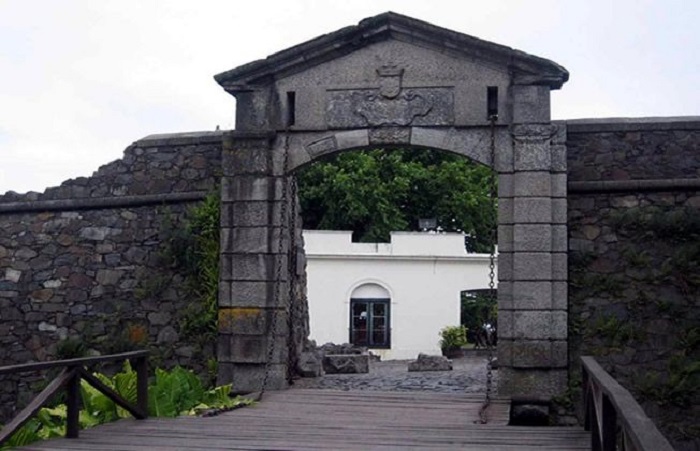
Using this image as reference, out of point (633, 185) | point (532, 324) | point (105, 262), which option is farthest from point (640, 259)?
point (105, 262)

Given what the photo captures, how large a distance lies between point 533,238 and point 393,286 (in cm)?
1363

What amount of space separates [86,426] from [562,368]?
15.0ft

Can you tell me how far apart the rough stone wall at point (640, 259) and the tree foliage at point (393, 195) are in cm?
1728

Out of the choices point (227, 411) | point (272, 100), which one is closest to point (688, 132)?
point (272, 100)

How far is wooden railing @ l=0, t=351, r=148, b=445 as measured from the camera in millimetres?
6871

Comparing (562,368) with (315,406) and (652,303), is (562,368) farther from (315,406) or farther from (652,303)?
(315,406)

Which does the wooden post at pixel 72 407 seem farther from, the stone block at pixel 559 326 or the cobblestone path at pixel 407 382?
the stone block at pixel 559 326

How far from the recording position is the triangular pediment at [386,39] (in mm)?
10500

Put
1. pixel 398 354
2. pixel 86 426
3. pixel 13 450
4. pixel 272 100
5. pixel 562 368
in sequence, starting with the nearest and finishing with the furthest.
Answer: pixel 13 450, pixel 86 426, pixel 562 368, pixel 272 100, pixel 398 354

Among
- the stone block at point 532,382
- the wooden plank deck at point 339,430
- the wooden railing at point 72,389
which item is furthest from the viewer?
the stone block at point 532,382

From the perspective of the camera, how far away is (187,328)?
11227 millimetres

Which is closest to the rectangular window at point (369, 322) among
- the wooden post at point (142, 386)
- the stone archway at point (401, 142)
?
the stone archway at point (401, 142)

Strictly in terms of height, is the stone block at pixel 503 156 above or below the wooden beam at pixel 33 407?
above

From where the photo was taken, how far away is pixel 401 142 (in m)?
10.7
